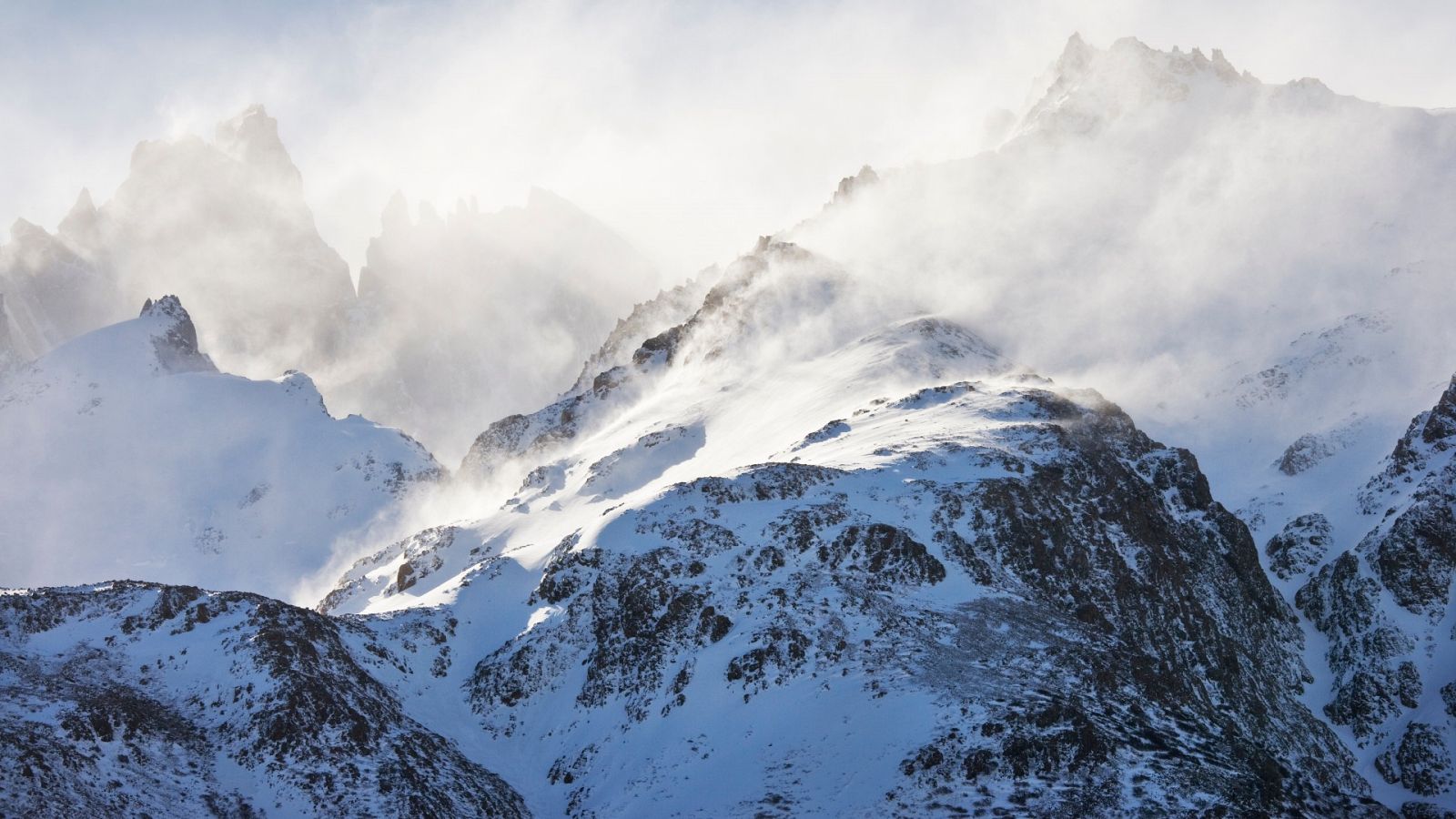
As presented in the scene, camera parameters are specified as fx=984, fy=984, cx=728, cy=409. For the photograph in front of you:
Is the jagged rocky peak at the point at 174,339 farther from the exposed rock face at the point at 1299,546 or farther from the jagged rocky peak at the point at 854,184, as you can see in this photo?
the exposed rock face at the point at 1299,546

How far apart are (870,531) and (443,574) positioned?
43.0 meters

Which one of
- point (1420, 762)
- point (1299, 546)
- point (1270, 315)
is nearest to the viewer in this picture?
point (1420, 762)

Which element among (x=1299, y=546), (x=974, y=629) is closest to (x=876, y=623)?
(x=974, y=629)

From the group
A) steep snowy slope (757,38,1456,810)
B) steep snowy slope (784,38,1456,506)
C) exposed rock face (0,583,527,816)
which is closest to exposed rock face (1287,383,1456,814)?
steep snowy slope (757,38,1456,810)

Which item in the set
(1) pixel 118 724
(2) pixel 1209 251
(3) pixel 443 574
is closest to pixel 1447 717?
(3) pixel 443 574

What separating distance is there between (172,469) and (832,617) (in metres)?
124

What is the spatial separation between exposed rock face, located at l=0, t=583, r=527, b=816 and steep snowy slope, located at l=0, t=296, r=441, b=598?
250 ft

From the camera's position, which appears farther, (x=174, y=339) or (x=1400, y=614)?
(x=174, y=339)

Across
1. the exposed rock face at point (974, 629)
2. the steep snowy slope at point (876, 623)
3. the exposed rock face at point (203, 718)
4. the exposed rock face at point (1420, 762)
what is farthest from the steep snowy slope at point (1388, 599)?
the exposed rock face at point (203, 718)

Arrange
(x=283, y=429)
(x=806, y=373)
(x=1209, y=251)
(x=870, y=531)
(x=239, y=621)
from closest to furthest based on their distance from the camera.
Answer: (x=239, y=621) < (x=870, y=531) < (x=806, y=373) < (x=283, y=429) < (x=1209, y=251)

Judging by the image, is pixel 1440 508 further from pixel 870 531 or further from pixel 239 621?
pixel 239 621

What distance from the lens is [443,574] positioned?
86.0 meters

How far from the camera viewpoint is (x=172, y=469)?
142 meters

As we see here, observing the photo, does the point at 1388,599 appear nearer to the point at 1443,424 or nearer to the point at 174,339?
the point at 1443,424
